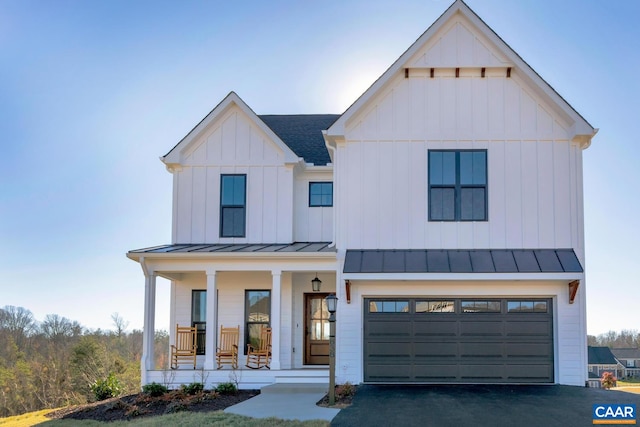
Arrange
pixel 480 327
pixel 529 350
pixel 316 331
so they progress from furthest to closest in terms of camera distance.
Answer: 1. pixel 316 331
2. pixel 480 327
3. pixel 529 350

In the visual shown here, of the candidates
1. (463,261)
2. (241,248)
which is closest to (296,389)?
(241,248)

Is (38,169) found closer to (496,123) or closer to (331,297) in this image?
(331,297)

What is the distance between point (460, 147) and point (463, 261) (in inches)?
99.8

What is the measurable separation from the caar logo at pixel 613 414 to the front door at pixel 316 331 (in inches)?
293

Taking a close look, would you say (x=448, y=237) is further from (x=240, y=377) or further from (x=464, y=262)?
(x=240, y=377)

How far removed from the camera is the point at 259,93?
63.4ft

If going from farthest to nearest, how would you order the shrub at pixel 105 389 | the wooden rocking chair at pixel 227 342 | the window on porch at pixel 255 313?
the window on porch at pixel 255 313 < the wooden rocking chair at pixel 227 342 < the shrub at pixel 105 389

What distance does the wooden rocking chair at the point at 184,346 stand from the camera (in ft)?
51.8

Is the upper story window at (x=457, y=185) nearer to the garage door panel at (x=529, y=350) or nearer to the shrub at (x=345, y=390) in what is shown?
the garage door panel at (x=529, y=350)

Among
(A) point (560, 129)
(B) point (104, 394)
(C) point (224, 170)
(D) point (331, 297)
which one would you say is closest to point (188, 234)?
(C) point (224, 170)

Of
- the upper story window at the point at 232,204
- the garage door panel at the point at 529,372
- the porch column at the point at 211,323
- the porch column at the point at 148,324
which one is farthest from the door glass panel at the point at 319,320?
the garage door panel at the point at 529,372

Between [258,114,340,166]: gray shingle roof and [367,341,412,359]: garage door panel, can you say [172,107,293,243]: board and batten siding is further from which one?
[367,341,412,359]: garage door panel

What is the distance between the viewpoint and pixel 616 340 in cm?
6769

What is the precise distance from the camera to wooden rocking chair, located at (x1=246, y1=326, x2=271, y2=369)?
1558cm
